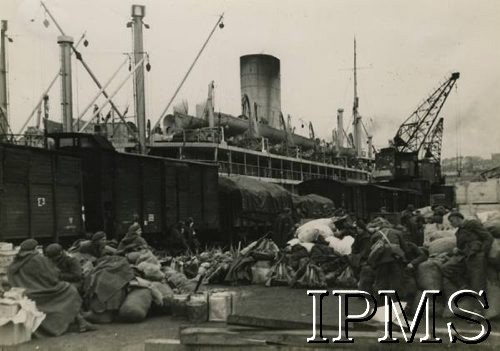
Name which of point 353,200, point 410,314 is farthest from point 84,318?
point 353,200

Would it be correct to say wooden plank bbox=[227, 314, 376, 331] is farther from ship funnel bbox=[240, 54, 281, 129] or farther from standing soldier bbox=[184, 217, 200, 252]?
ship funnel bbox=[240, 54, 281, 129]

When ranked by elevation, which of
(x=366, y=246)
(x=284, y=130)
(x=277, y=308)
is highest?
(x=284, y=130)

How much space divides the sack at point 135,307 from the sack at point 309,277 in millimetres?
3343

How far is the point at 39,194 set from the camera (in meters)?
11.1

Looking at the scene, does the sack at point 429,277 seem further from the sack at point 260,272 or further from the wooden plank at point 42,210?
the wooden plank at point 42,210

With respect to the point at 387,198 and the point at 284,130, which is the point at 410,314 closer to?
the point at 387,198

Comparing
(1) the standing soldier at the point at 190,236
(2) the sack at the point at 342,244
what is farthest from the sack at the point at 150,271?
(1) the standing soldier at the point at 190,236

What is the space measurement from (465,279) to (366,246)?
91.4 inches

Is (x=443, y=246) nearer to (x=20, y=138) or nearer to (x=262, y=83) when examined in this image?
(x=20, y=138)

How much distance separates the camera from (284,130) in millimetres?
44250

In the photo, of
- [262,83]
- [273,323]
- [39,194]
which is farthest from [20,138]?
[262,83]

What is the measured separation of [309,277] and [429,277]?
297cm

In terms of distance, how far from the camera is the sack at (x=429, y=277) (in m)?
7.30

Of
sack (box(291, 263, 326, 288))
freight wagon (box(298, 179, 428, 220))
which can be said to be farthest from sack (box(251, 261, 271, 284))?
freight wagon (box(298, 179, 428, 220))
